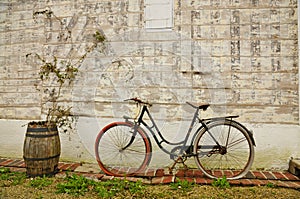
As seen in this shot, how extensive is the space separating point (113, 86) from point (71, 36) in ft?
3.43

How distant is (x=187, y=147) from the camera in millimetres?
3578

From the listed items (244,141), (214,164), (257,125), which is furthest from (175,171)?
(257,125)

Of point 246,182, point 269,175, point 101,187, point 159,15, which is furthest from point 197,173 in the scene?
point 159,15

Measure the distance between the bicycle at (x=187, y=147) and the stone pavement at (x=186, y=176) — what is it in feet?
0.35

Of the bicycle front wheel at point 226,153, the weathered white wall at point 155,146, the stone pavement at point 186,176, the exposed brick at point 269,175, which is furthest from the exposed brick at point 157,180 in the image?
the exposed brick at point 269,175

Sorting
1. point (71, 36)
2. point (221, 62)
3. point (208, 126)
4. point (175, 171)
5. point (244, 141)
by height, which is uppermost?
point (71, 36)

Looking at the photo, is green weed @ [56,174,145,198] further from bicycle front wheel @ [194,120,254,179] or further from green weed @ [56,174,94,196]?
bicycle front wheel @ [194,120,254,179]

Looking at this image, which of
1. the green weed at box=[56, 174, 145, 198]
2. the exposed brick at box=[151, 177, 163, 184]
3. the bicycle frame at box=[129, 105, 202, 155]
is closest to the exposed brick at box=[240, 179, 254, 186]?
the bicycle frame at box=[129, 105, 202, 155]

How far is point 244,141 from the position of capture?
3.79 metres

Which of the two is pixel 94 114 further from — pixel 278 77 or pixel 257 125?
pixel 278 77

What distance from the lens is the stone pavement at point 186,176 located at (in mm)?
3283

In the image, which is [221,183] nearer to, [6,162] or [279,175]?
[279,175]

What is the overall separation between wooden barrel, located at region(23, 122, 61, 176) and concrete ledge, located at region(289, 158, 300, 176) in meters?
3.11

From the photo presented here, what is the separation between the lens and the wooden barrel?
344 centimetres
